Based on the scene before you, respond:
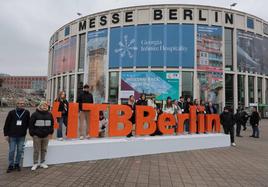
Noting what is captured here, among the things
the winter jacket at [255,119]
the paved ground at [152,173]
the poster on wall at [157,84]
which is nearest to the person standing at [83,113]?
the paved ground at [152,173]

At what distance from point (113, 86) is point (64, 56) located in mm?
14448

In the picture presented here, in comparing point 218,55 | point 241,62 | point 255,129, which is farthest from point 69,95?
point 255,129

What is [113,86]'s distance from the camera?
4122 centimetres

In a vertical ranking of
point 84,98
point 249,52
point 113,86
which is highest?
point 249,52

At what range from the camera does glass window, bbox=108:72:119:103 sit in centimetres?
4088

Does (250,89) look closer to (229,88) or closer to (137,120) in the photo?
(229,88)

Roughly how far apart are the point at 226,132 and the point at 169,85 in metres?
26.7

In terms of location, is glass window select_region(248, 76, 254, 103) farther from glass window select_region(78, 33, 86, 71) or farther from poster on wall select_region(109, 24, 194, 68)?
glass window select_region(78, 33, 86, 71)

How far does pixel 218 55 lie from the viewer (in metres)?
39.9

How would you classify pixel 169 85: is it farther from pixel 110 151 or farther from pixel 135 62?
pixel 110 151

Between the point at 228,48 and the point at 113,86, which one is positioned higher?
the point at 228,48

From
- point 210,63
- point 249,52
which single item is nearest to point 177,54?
point 210,63

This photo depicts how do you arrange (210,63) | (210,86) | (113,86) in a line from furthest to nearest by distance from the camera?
(113,86) < (210,63) < (210,86)

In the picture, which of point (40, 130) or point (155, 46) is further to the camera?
point (155, 46)
